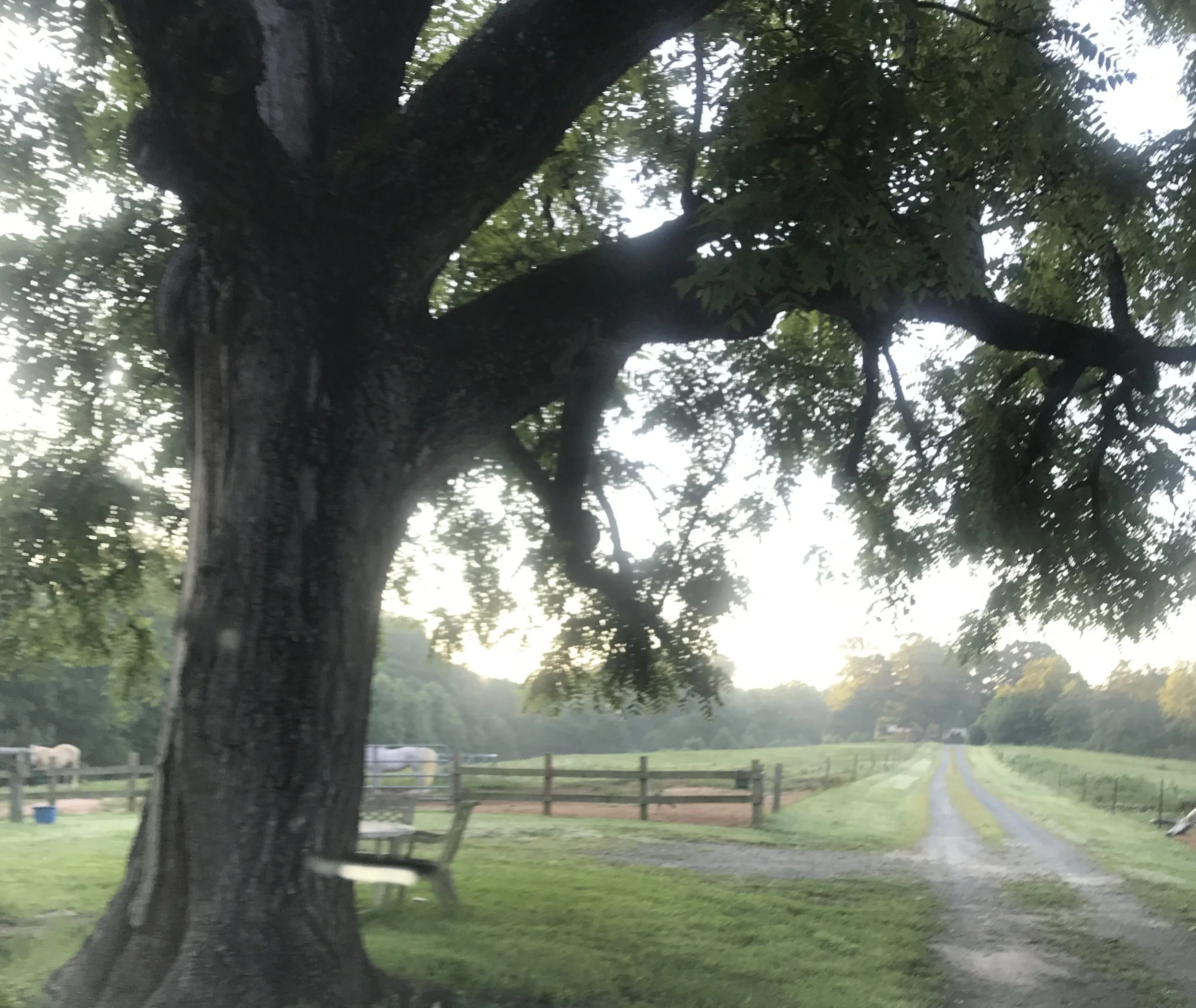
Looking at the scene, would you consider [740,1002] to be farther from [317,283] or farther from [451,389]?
[317,283]

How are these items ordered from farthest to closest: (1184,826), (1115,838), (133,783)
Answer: (1115,838)
(1184,826)
(133,783)

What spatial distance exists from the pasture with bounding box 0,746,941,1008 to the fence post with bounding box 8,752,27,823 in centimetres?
26

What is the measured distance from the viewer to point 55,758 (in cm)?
602

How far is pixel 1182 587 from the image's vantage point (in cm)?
808

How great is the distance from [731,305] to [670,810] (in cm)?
743

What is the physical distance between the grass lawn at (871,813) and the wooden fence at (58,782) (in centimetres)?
567

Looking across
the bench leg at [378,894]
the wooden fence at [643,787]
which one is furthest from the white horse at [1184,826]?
the bench leg at [378,894]

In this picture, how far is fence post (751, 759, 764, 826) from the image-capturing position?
29.5ft

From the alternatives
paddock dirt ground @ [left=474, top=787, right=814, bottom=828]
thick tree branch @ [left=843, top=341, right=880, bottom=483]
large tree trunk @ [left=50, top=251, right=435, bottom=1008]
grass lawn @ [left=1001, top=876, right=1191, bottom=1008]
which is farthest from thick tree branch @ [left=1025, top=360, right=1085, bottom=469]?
large tree trunk @ [left=50, top=251, right=435, bottom=1008]

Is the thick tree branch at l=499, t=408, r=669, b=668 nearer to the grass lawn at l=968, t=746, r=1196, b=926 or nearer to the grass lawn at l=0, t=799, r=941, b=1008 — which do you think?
the grass lawn at l=0, t=799, r=941, b=1008

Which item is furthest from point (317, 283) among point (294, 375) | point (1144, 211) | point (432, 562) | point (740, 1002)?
point (1144, 211)

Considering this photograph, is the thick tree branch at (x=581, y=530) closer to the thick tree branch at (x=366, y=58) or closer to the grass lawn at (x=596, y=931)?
the grass lawn at (x=596, y=931)

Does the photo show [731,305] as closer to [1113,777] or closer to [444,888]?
[444,888]

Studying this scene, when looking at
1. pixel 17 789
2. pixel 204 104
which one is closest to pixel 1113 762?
pixel 204 104
